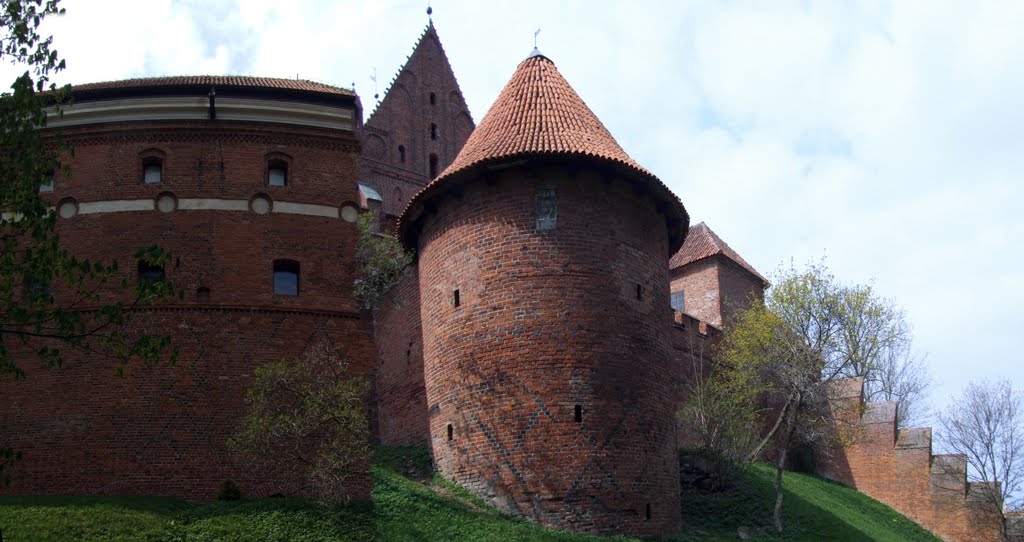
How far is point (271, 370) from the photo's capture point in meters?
18.9

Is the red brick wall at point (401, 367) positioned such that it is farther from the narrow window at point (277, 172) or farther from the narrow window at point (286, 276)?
the narrow window at point (277, 172)

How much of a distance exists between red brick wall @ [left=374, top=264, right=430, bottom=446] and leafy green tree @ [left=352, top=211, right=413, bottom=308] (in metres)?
0.41

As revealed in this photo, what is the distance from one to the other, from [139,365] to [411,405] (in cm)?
565

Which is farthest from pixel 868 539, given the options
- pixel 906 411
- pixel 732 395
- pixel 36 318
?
pixel 906 411

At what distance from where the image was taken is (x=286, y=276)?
23.2m

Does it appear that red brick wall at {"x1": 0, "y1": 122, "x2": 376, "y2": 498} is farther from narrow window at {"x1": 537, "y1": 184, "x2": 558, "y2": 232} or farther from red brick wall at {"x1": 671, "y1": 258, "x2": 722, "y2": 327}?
red brick wall at {"x1": 671, "y1": 258, "x2": 722, "y2": 327}

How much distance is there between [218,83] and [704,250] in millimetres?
19202

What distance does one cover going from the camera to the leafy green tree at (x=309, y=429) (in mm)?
18141

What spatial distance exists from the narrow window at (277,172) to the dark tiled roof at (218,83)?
1732 millimetres

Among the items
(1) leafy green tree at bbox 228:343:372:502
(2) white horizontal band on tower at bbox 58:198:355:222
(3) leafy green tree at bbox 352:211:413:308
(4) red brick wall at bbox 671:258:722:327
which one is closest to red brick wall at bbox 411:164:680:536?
(3) leafy green tree at bbox 352:211:413:308

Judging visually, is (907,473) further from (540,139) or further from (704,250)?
(540,139)

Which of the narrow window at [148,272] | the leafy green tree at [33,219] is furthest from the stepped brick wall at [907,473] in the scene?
the leafy green tree at [33,219]

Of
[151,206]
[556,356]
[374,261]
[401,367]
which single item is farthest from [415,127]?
[556,356]

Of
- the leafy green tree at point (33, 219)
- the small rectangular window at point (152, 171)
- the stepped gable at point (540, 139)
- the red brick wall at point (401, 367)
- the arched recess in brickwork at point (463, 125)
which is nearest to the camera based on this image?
the leafy green tree at point (33, 219)
